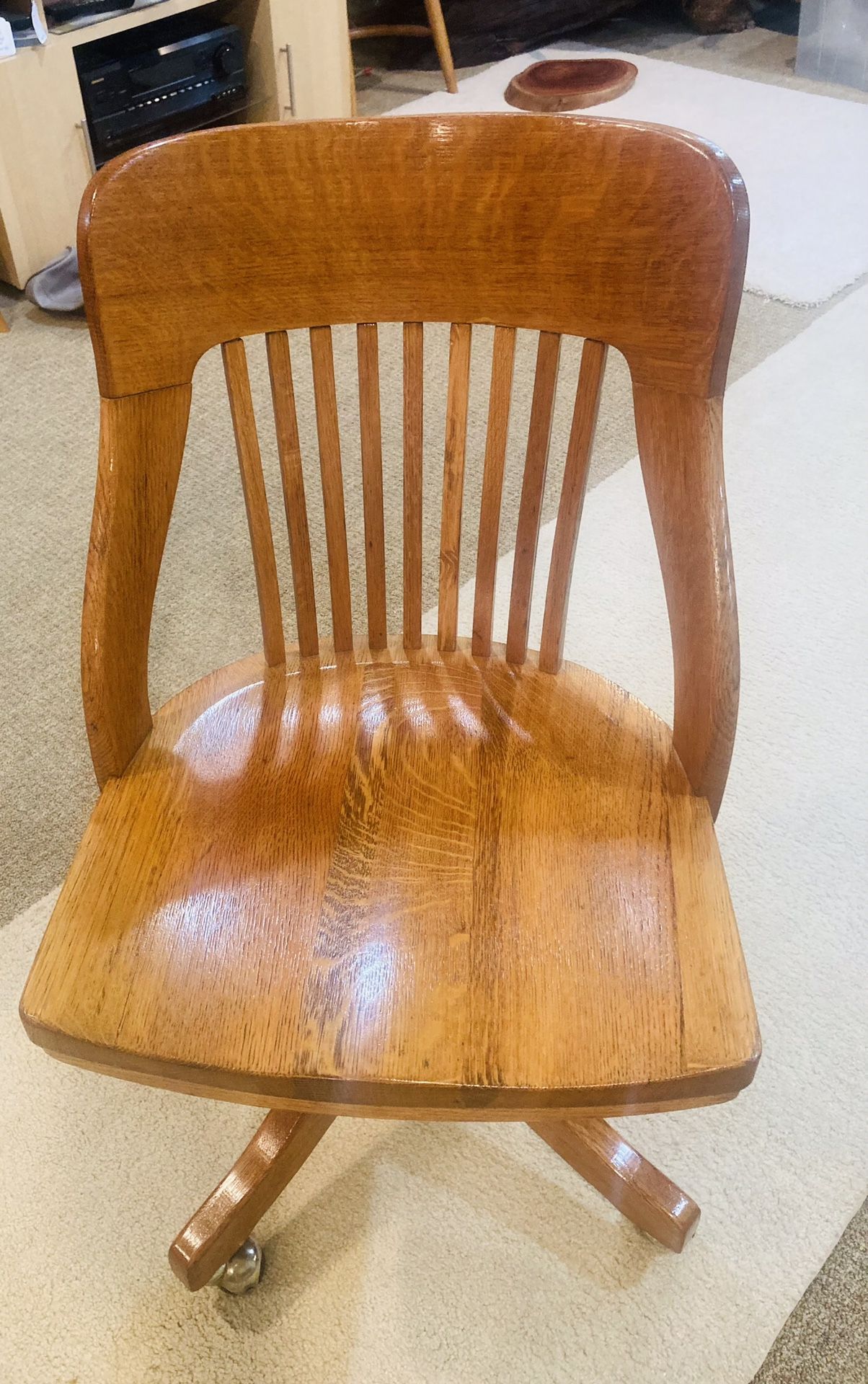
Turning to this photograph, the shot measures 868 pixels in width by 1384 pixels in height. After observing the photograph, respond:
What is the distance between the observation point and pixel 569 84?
3236 millimetres

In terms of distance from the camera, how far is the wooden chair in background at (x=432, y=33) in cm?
319

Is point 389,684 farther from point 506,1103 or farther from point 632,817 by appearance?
point 506,1103

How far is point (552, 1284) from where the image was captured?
40.2 inches

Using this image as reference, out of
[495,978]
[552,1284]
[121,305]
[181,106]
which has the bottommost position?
[552,1284]

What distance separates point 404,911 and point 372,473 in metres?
0.37

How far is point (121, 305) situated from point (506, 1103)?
0.60 metres

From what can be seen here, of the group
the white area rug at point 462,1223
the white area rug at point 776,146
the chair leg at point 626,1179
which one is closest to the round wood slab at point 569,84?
the white area rug at point 776,146

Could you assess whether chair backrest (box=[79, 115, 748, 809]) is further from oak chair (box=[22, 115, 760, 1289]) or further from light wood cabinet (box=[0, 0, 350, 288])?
light wood cabinet (box=[0, 0, 350, 288])

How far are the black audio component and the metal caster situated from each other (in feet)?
7.69

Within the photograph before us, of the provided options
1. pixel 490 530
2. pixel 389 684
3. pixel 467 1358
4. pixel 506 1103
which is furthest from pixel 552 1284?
pixel 490 530

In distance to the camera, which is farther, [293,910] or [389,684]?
[389,684]

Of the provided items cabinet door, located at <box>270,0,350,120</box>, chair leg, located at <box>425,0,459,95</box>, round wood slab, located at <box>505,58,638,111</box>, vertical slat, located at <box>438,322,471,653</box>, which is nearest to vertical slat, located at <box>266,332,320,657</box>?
vertical slat, located at <box>438,322,471,653</box>

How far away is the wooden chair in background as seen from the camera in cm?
319

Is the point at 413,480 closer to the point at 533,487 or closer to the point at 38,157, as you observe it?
the point at 533,487
